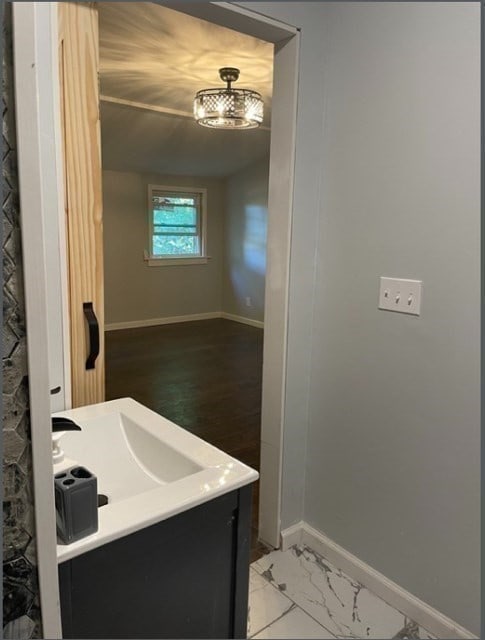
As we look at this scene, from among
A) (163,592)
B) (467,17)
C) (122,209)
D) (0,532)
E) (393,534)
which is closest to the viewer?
(0,532)

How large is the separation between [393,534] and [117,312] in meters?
5.10

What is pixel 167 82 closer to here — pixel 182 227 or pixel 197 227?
pixel 182 227

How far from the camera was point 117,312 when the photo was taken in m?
6.25

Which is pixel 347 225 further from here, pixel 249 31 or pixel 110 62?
pixel 110 62

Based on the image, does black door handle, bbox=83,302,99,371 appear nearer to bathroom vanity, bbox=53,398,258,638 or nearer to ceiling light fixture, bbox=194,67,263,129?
bathroom vanity, bbox=53,398,258,638

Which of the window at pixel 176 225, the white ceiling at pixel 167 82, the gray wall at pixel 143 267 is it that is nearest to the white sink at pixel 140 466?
the white ceiling at pixel 167 82

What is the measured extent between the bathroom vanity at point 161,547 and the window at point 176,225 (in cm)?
537

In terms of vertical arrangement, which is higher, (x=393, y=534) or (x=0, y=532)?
(x=0, y=532)

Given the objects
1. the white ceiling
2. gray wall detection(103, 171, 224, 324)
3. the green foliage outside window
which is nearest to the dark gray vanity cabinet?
the white ceiling

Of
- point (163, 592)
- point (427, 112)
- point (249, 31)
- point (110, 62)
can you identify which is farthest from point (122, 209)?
point (163, 592)

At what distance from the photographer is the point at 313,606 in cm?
174

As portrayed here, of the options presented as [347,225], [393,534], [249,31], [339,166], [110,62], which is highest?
[110,62]

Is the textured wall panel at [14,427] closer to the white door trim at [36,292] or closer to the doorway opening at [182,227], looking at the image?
the white door trim at [36,292]

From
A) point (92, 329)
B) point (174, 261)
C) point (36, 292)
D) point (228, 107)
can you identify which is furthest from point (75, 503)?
point (174, 261)
